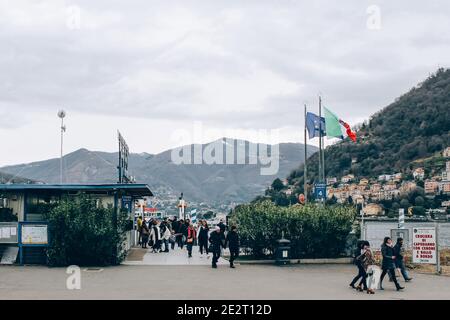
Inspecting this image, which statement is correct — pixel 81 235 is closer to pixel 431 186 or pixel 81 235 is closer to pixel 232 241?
pixel 232 241

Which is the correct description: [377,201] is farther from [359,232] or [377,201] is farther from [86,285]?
[86,285]

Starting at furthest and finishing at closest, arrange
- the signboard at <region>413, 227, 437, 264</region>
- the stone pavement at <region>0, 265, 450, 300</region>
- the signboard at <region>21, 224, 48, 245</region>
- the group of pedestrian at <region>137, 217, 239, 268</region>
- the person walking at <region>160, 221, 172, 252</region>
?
the person walking at <region>160, 221, 172, 252</region>
the signboard at <region>21, 224, 48, 245</region>
the group of pedestrian at <region>137, 217, 239, 268</region>
the signboard at <region>413, 227, 437, 264</region>
the stone pavement at <region>0, 265, 450, 300</region>

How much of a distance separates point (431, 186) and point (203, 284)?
122996 mm

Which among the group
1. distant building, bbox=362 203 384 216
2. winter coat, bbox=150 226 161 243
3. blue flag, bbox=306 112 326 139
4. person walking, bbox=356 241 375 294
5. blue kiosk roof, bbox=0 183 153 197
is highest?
blue flag, bbox=306 112 326 139

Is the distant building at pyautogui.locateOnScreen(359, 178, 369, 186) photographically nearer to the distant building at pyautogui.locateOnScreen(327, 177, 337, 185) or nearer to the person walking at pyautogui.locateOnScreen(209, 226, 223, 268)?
the distant building at pyautogui.locateOnScreen(327, 177, 337, 185)

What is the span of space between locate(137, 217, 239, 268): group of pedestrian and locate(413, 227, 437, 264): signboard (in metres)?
6.31

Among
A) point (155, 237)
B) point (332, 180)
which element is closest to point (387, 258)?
point (155, 237)

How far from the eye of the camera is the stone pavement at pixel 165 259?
26.0 m

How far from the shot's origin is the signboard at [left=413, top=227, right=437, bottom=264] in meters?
23.1

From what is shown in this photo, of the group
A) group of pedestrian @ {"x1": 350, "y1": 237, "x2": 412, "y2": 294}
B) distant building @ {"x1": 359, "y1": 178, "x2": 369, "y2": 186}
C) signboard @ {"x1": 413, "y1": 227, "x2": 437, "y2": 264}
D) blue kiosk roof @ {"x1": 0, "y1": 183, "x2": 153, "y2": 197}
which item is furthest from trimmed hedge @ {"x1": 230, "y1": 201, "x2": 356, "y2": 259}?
distant building @ {"x1": 359, "y1": 178, "x2": 369, "y2": 186}

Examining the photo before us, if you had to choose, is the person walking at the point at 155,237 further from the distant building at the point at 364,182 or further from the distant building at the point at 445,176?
the distant building at the point at 364,182

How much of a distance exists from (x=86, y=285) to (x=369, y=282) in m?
7.92

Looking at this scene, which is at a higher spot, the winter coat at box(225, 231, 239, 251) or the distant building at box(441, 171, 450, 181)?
the distant building at box(441, 171, 450, 181)

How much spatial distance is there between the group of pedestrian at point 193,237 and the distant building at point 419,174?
10749cm
